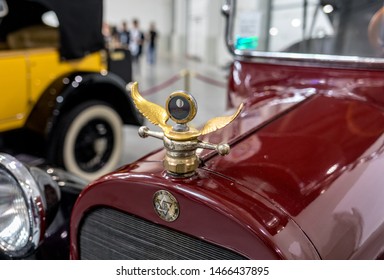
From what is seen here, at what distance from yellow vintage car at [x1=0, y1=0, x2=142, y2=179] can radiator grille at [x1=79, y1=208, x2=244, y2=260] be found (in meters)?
2.10

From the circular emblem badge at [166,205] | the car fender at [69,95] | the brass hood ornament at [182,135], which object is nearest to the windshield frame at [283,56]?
the brass hood ornament at [182,135]

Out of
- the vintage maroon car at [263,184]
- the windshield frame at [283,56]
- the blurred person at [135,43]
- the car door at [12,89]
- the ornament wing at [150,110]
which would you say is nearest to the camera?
the vintage maroon car at [263,184]

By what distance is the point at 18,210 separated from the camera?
1351 mm

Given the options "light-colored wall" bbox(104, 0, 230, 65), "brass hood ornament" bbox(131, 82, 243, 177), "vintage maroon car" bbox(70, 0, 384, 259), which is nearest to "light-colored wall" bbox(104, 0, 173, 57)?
"light-colored wall" bbox(104, 0, 230, 65)

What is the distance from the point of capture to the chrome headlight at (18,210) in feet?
4.36

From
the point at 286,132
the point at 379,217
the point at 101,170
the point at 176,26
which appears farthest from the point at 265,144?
the point at 176,26

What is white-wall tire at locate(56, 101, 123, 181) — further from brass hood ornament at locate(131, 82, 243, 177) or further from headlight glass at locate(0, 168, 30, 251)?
brass hood ornament at locate(131, 82, 243, 177)

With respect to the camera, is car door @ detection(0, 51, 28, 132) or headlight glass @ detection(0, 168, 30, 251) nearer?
headlight glass @ detection(0, 168, 30, 251)

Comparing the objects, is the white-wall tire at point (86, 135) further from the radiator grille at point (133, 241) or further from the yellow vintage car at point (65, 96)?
the radiator grille at point (133, 241)

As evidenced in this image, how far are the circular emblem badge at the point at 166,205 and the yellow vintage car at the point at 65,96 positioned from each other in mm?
2372

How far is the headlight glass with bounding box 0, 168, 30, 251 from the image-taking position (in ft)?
4.41

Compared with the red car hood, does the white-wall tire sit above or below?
below

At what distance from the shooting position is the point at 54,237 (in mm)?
1577

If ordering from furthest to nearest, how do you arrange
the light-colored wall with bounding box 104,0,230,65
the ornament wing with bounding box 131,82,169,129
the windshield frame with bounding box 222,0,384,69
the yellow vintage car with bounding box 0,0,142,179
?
1. the light-colored wall with bounding box 104,0,230,65
2. the yellow vintage car with bounding box 0,0,142,179
3. the windshield frame with bounding box 222,0,384,69
4. the ornament wing with bounding box 131,82,169,129
